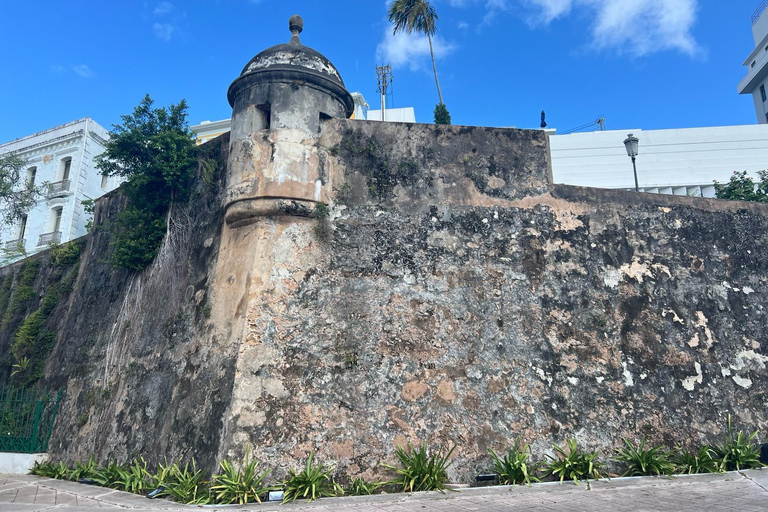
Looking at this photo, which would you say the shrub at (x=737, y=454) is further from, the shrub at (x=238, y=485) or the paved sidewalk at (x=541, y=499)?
the shrub at (x=238, y=485)

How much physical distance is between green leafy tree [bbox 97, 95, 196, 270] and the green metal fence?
270 cm

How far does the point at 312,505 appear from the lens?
16.7 ft

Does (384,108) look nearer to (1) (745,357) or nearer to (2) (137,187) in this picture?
(2) (137,187)

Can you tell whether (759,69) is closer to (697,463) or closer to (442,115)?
(442,115)

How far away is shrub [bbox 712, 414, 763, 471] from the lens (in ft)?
20.5

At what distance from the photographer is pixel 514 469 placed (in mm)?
5754

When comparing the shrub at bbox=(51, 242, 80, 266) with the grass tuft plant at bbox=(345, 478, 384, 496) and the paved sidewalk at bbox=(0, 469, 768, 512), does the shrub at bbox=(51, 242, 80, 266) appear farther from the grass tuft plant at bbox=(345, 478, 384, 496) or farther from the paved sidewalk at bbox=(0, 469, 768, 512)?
the grass tuft plant at bbox=(345, 478, 384, 496)

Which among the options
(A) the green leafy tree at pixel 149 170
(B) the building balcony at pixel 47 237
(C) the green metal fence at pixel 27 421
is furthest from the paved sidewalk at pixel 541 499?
(B) the building balcony at pixel 47 237

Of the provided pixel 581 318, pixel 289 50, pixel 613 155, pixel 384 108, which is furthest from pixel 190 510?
pixel 384 108

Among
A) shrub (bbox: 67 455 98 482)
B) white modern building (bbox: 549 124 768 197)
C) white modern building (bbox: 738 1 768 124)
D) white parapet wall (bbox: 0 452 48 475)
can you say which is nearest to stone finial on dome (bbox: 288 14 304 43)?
shrub (bbox: 67 455 98 482)

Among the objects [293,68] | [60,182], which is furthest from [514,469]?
[60,182]

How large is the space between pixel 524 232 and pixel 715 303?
3.03 metres

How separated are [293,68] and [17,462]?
7.41 meters

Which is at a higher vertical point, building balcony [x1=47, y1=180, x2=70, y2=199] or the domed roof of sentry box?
building balcony [x1=47, y1=180, x2=70, y2=199]
